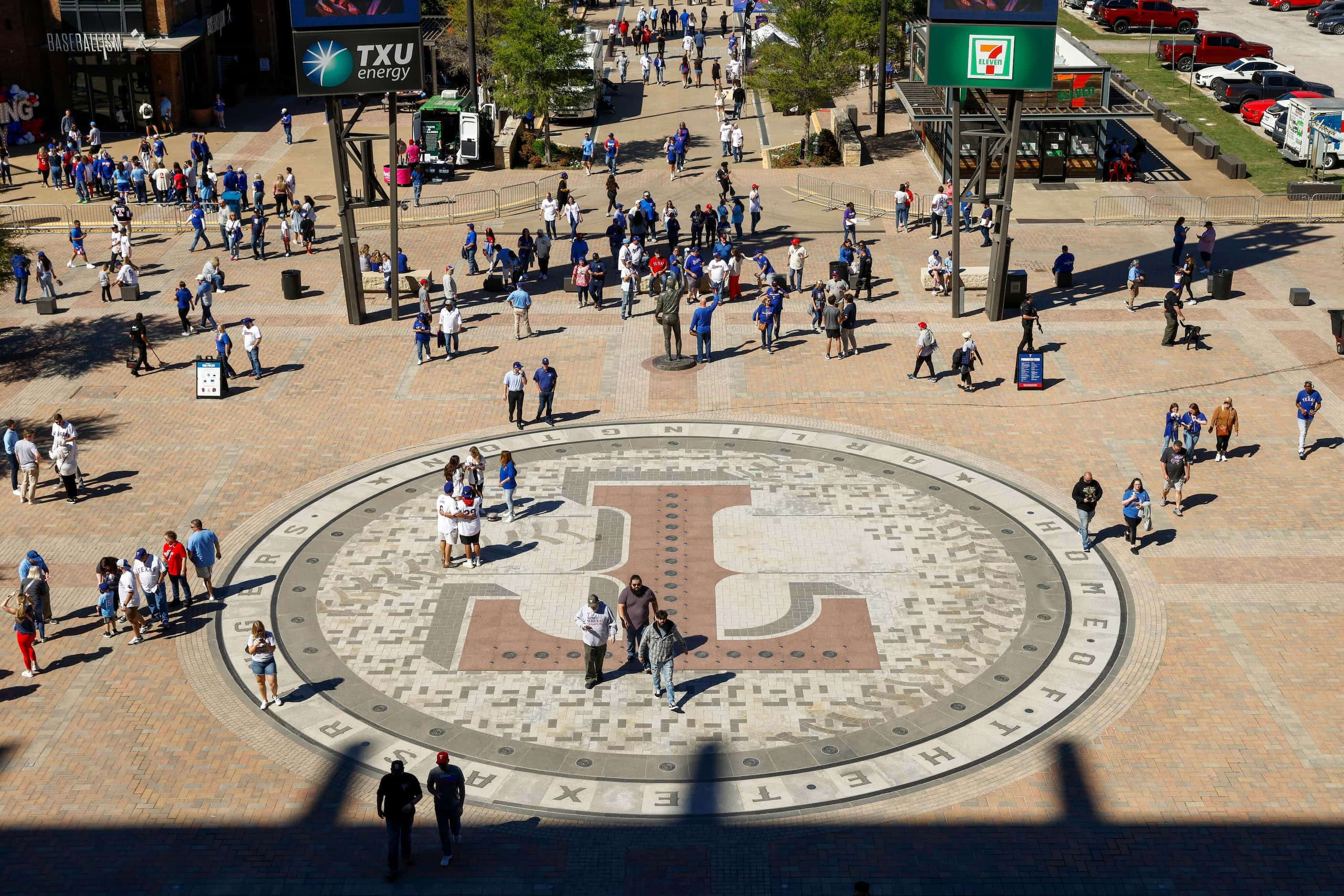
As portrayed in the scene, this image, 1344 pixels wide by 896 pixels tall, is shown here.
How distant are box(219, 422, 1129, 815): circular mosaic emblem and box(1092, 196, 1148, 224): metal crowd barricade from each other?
19.6 metres

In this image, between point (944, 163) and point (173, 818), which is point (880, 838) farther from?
point (944, 163)

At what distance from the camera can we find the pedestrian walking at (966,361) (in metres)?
32.3

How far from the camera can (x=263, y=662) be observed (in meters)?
21.0

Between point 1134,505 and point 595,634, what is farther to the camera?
point 1134,505

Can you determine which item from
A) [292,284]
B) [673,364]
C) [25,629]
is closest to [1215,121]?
[673,364]

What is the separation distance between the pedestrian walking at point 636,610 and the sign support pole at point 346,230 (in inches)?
717

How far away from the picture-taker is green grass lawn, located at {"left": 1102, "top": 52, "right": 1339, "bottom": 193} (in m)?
50.8

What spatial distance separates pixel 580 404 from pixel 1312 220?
2653cm

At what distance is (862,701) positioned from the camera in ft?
70.0

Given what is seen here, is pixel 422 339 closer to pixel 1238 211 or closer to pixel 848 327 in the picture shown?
pixel 848 327

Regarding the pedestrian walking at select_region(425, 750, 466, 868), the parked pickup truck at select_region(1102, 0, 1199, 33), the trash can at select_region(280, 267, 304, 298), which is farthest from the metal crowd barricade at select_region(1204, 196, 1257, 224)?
the pedestrian walking at select_region(425, 750, 466, 868)

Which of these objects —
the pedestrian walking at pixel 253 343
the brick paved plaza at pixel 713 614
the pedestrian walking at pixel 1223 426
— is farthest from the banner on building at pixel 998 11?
the pedestrian walking at pixel 253 343

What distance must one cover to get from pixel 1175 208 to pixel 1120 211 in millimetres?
1895

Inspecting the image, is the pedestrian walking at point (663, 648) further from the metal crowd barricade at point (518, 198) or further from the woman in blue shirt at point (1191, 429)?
the metal crowd barricade at point (518, 198)
